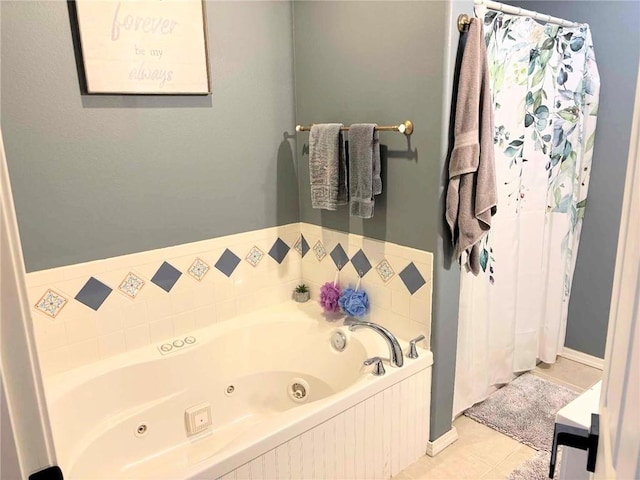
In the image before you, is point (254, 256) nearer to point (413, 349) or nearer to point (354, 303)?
point (354, 303)

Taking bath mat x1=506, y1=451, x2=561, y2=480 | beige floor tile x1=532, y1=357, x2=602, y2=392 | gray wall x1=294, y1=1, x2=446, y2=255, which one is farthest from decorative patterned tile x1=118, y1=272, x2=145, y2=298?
beige floor tile x1=532, y1=357, x2=602, y2=392

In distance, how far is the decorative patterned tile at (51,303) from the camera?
184cm

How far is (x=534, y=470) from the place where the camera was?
6.63ft

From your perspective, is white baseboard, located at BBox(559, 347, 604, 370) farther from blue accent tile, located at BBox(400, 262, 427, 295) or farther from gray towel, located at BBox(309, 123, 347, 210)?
gray towel, located at BBox(309, 123, 347, 210)

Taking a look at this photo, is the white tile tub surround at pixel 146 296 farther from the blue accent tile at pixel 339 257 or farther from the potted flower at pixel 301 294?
the blue accent tile at pixel 339 257

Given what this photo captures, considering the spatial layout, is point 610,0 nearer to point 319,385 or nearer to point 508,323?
point 508,323

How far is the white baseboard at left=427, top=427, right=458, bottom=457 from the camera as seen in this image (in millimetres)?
2162

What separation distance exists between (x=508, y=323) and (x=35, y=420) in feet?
8.00

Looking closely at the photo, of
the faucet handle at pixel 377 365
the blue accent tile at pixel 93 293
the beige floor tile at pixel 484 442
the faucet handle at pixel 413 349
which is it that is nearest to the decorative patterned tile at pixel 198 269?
the blue accent tile at pixel 93 293

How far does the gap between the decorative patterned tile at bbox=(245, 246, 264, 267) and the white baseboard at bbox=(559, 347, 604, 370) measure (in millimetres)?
2126

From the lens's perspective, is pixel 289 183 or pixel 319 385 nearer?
pixel 319 385

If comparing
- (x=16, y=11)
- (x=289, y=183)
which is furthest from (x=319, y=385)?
(x=16, y=11)

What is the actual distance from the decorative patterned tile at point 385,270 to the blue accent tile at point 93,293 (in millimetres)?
1255

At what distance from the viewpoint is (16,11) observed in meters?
1.65
